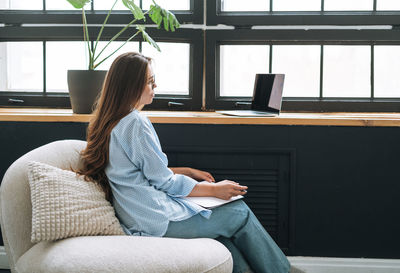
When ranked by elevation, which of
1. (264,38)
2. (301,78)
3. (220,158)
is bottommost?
(220,158)

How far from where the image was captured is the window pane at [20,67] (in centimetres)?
282

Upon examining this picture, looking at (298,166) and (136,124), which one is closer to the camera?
(136,124)

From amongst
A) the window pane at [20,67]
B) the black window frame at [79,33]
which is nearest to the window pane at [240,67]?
the black window frame at [79,33]

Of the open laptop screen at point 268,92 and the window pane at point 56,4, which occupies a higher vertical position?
the window pane at point 56,4

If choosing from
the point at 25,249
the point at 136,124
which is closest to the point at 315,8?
the point at 136,124

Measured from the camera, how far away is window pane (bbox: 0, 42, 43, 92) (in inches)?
111

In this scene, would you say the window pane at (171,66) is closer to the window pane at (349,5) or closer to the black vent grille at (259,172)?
the black vent grille at (259,172)

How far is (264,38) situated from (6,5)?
56.2 inches

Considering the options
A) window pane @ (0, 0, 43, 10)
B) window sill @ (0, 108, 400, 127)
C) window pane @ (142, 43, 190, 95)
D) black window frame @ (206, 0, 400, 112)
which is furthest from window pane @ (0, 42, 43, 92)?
black window frame @ (206, 0, 400, 112)

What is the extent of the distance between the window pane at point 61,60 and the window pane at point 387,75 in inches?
62.3

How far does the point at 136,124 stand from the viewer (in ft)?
5.81

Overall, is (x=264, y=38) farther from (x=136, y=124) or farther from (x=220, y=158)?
(x=136, y=124)

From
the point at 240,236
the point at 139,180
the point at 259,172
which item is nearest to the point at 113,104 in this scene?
the point at 139,180

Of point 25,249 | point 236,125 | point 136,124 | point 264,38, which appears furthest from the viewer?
point 264,38
